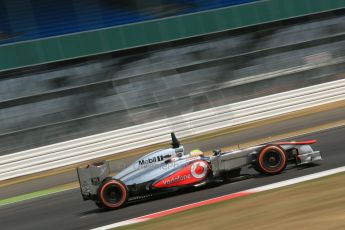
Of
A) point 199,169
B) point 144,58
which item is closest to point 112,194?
point 199,169

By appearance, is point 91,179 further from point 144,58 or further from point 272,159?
point 144,58

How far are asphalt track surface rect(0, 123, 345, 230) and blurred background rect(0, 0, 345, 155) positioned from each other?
654 cm

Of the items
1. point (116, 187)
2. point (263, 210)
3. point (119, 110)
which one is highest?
point (119, 110)

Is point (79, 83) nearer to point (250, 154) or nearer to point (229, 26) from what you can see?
point (229, 26)

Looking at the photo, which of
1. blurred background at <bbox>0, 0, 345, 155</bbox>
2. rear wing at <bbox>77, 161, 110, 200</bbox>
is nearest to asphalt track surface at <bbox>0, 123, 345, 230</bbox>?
rear wing at <bbox>77, 161, 110, 200</bbox>

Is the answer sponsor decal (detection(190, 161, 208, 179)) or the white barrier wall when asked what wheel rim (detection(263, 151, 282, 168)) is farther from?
the white barrier wall

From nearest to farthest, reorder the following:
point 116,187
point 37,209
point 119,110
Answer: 1. point 116,187
2. point 37,209
3. point 119,110

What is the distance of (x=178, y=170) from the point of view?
9531 mm

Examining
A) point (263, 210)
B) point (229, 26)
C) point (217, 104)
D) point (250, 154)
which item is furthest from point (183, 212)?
point (229, 26)

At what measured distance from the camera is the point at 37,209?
1130 cm

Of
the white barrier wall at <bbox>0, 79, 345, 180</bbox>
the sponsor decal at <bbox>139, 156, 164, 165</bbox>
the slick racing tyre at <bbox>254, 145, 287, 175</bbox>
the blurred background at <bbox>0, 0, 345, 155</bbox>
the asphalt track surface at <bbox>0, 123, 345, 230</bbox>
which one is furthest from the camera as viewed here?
the blurred background at <bbox>0, 0, 345, 155</bbox>

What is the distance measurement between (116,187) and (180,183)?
3.45 ft

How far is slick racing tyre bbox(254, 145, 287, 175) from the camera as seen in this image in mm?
9500

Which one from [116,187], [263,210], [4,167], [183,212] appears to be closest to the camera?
[263,210]
